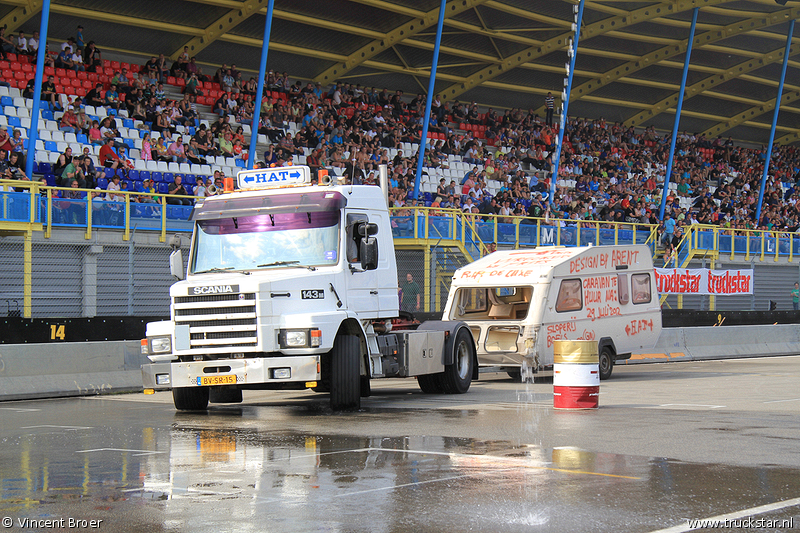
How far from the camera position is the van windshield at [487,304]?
21188mm

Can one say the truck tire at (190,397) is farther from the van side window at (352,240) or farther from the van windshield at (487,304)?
the van windshield at (487,304)

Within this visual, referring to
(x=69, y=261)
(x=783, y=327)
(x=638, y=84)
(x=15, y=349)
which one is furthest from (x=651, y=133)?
(x=15, y=349)

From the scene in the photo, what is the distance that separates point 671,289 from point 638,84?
24.0 m

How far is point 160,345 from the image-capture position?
46.3 ft

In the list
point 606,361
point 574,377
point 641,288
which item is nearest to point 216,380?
point 574,377

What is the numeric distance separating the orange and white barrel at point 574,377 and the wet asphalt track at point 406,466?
14.7 inches

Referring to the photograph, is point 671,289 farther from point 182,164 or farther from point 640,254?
point 182,164

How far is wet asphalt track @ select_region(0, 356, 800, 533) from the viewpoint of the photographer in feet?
22.7

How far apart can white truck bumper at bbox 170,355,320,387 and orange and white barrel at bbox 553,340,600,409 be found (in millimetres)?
3477

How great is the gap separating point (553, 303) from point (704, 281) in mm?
14158

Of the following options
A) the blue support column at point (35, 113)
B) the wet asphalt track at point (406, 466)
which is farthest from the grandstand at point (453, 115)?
the wet asphalt track at point (406, 466)

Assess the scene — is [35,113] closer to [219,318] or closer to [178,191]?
[178,191]

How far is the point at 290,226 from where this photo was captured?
1442 centimetres

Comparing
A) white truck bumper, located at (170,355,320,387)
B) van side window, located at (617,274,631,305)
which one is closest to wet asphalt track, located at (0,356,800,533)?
white truck bumper, located at (170,355,320,387)
